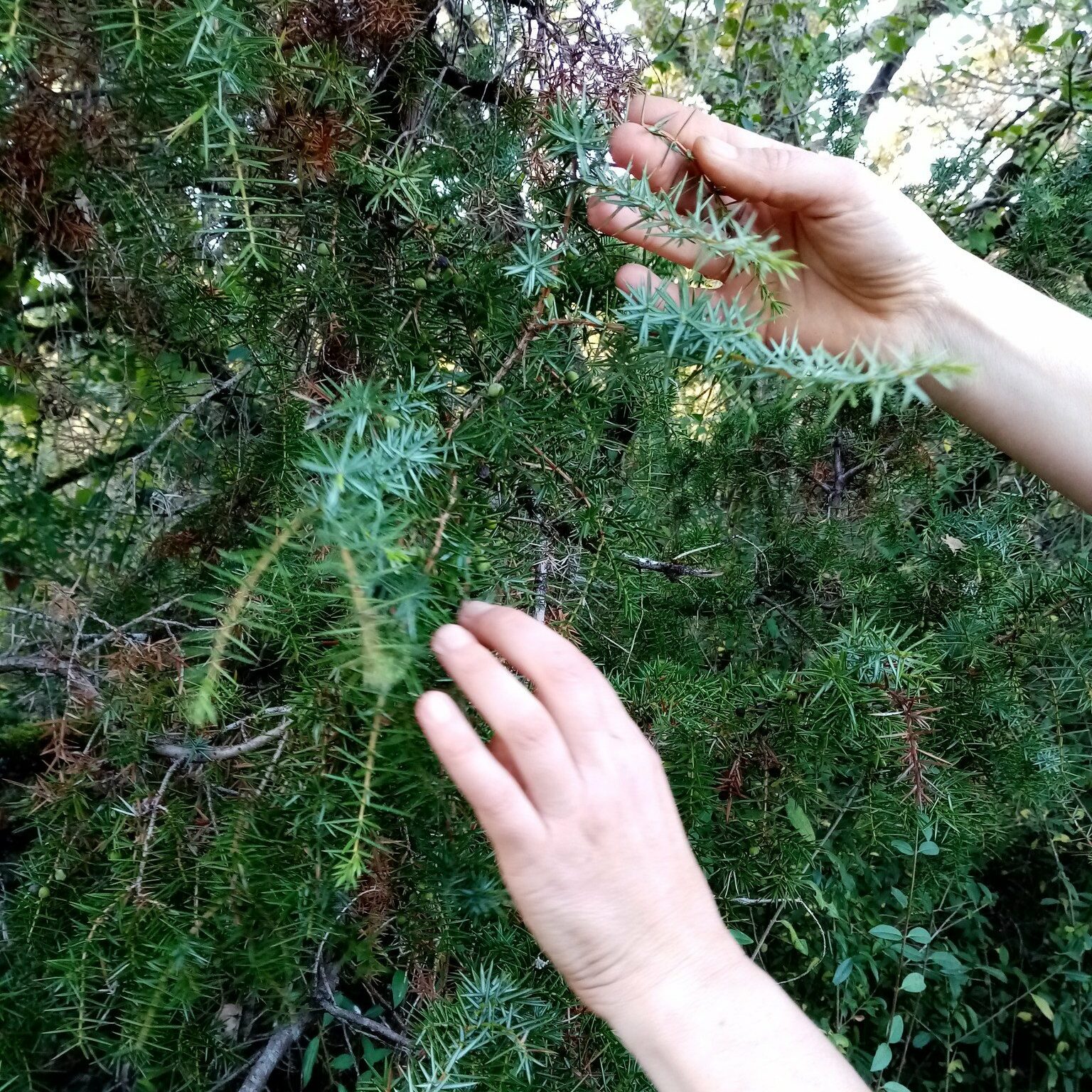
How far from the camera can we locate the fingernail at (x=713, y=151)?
73 cm

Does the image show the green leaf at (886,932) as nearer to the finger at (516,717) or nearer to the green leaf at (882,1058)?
the green leaf at (882,1058)

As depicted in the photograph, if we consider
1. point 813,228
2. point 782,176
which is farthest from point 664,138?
point 813,228

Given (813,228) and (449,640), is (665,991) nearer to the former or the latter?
(449,640)

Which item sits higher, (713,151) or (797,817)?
(713,151)

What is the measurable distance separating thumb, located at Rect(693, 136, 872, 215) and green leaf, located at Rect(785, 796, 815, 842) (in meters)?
0.81

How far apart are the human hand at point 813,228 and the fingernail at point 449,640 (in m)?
0.34

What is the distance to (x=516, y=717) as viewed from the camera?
1.81ft

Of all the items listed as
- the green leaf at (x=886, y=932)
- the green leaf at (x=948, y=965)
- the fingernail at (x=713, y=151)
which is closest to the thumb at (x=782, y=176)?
the fingernail at (x=713, y=151)

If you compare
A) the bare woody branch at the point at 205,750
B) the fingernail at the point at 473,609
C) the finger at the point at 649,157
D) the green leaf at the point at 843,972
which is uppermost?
the finger at the point at 649,157

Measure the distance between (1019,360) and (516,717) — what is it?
892 millimetres

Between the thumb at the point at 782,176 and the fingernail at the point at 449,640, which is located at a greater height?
the thumb at the point at 782,176

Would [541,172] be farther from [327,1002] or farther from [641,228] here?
[327,1002]

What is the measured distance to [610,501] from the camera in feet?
2.67

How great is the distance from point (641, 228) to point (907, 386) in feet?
1.04
